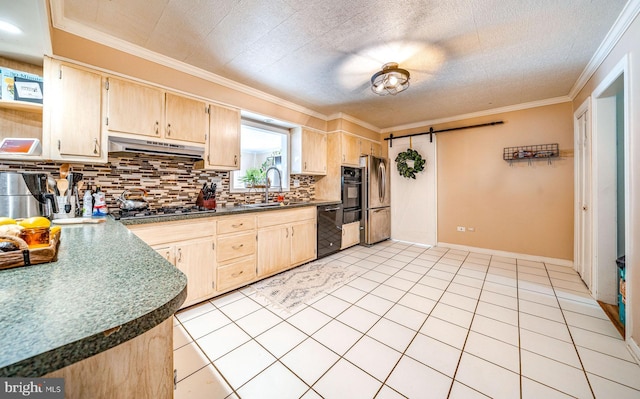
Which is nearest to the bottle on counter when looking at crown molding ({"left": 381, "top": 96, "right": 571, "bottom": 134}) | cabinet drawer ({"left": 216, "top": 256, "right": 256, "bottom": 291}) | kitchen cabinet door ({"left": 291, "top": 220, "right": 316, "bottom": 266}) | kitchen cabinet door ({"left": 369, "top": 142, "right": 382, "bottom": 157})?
cabinet drawer ({"left": 216, "top": 256, "right": 256, "bottom": 291})

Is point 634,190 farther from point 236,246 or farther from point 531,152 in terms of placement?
point 236,246

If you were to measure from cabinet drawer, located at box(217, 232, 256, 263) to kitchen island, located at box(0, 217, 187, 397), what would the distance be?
1519mm

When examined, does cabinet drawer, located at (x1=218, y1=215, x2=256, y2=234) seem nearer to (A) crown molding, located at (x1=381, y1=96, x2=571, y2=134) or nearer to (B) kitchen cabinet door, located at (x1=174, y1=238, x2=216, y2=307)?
(B) kitchen cabinet door, located at (x1=174, y1=238, x2=216, y2=307)

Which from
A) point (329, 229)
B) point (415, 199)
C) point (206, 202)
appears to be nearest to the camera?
point (206, 202)

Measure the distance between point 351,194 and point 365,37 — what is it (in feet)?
8.47

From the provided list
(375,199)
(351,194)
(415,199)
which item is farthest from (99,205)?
(415,199)

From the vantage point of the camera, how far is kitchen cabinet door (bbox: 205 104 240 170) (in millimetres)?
2691

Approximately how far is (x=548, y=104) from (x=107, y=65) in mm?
5545

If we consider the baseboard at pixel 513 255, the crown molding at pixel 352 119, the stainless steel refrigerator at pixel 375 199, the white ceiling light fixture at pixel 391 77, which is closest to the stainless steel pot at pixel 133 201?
the white ceiling light fixture at pixel 391 77

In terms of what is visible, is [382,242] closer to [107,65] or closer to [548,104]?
[548,104]

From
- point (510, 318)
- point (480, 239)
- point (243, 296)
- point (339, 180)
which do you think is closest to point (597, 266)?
point (510, 318)

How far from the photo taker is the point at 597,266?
247 cm

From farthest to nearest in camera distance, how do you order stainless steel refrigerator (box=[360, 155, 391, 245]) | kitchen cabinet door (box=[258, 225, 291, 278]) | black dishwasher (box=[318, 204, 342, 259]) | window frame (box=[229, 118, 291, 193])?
stainless steel refrigerator (box=[360, 155, 391, 245]), black dishwasher (box=[318, 204, 342, 259]), window frame (box=[229, 118, 291, 193]), kitchen cabinet door (box=[258, 225, 291, 278])

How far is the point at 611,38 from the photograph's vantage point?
204 cm
